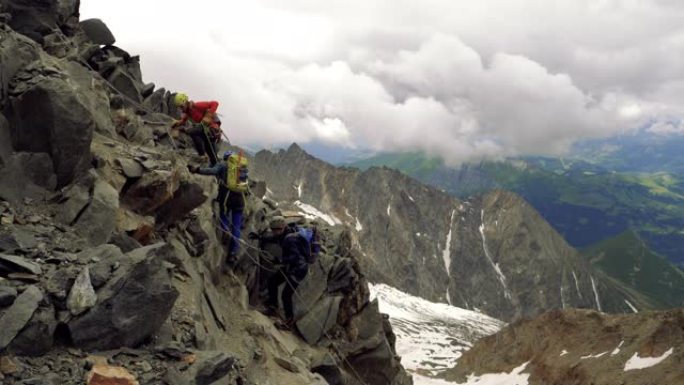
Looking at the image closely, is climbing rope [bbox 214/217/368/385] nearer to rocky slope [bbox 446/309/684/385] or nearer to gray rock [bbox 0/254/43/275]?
gray rock [bbox 0/254/43/275]

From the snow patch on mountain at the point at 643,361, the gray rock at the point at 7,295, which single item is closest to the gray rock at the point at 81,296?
the gray rock at the point at 7,295

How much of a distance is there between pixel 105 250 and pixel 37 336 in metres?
2.87

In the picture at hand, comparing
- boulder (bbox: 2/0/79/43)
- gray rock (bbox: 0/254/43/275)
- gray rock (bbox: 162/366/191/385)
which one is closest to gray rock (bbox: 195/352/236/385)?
gray rock (bbox: 162/366/191/385)

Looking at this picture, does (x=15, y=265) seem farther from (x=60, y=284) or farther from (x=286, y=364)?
(x=286, y=364)

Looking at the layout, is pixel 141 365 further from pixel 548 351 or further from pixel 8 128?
pixel 548 351

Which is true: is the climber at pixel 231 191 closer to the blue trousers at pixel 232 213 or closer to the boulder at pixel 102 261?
the blue trousers at pixel 232 213

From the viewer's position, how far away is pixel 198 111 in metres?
28.1

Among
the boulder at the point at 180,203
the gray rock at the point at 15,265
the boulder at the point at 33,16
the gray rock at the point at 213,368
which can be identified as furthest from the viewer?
the boulder at the point at 33,16

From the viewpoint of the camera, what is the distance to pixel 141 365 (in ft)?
39.1

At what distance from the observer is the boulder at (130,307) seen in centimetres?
1159

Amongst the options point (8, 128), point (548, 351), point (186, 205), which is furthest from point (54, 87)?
point (548, 351)

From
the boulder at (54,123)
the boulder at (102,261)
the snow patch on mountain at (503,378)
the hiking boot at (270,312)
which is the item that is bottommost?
the snow patch on mountain at (503,378)

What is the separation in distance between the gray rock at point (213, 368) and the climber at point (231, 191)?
1051 cm

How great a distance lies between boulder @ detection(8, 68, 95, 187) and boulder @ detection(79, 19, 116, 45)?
15.0 meters
